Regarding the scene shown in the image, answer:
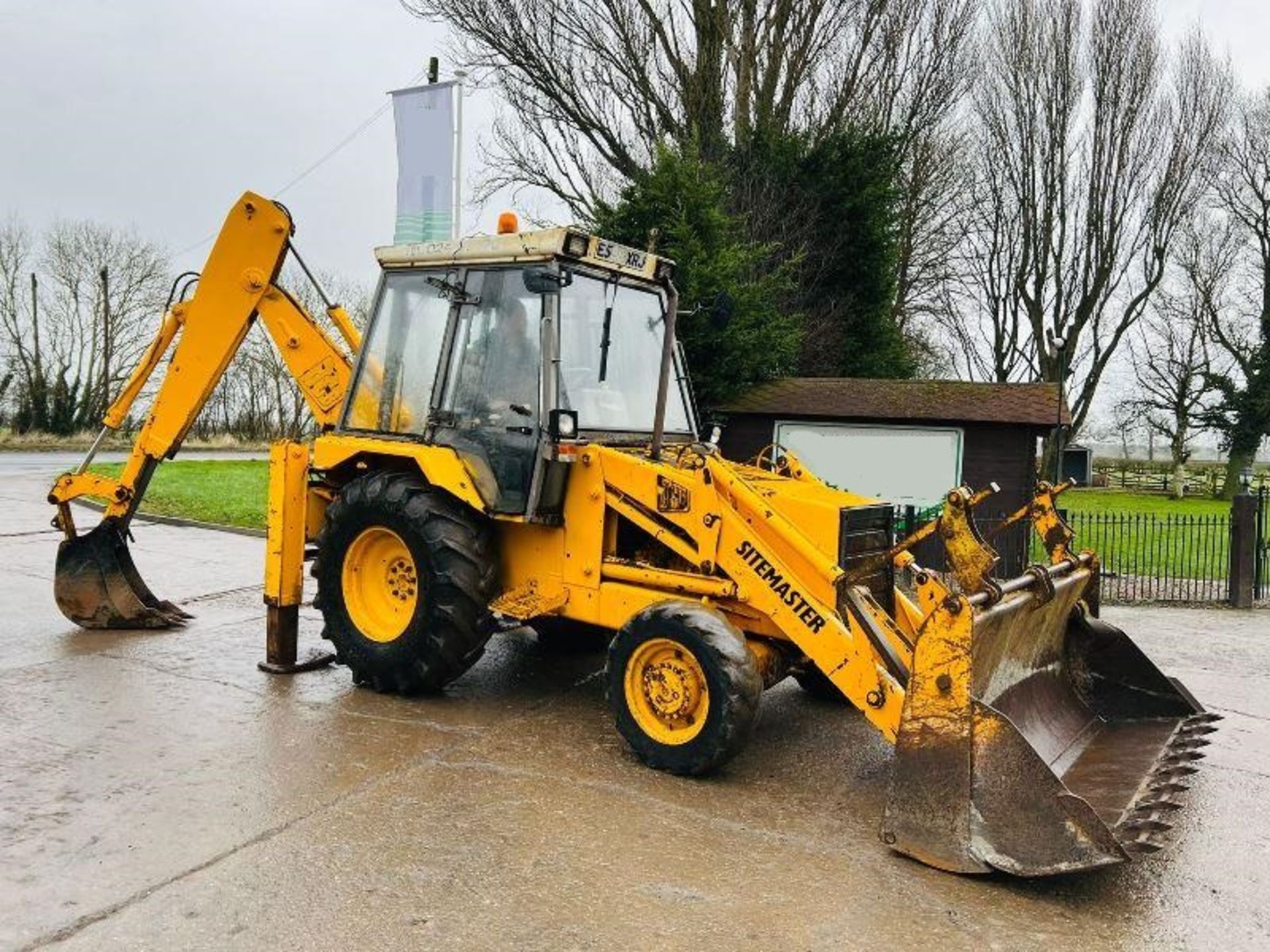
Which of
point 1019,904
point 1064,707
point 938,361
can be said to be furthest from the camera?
point 938,361

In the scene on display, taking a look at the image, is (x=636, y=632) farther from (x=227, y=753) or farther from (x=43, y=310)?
(x=43, y=310)

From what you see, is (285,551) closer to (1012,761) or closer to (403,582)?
(403,582)

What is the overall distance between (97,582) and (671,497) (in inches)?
190

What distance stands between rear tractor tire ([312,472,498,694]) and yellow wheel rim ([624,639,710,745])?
1.16 m

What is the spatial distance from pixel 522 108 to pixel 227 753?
1765cm

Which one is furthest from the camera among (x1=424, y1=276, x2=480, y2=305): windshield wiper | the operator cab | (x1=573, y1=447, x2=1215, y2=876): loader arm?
(x1=424, y1=276, x2=480, y2=305): windshield wiper

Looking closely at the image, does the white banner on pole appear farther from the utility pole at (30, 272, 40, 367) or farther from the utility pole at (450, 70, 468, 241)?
the utility pole at (30, 272, 40, 367)

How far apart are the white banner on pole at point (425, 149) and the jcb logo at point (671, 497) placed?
9175 millimetres

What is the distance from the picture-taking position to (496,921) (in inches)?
142

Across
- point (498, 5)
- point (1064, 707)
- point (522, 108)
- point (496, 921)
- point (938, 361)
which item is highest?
point (498, 5)

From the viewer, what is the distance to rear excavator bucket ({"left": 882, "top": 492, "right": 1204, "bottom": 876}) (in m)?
3.87

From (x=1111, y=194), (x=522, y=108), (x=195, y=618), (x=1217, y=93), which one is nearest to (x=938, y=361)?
(x=1111, y=194)

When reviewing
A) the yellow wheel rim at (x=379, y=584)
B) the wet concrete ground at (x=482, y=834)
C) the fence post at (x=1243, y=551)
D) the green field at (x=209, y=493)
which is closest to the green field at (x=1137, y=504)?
the fence post at (x=1243, y=551)

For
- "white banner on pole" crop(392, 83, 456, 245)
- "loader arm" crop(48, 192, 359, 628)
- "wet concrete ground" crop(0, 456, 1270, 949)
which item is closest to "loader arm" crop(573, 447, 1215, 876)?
"wet concrete ground" crop(0, 456, 1270, 949)
